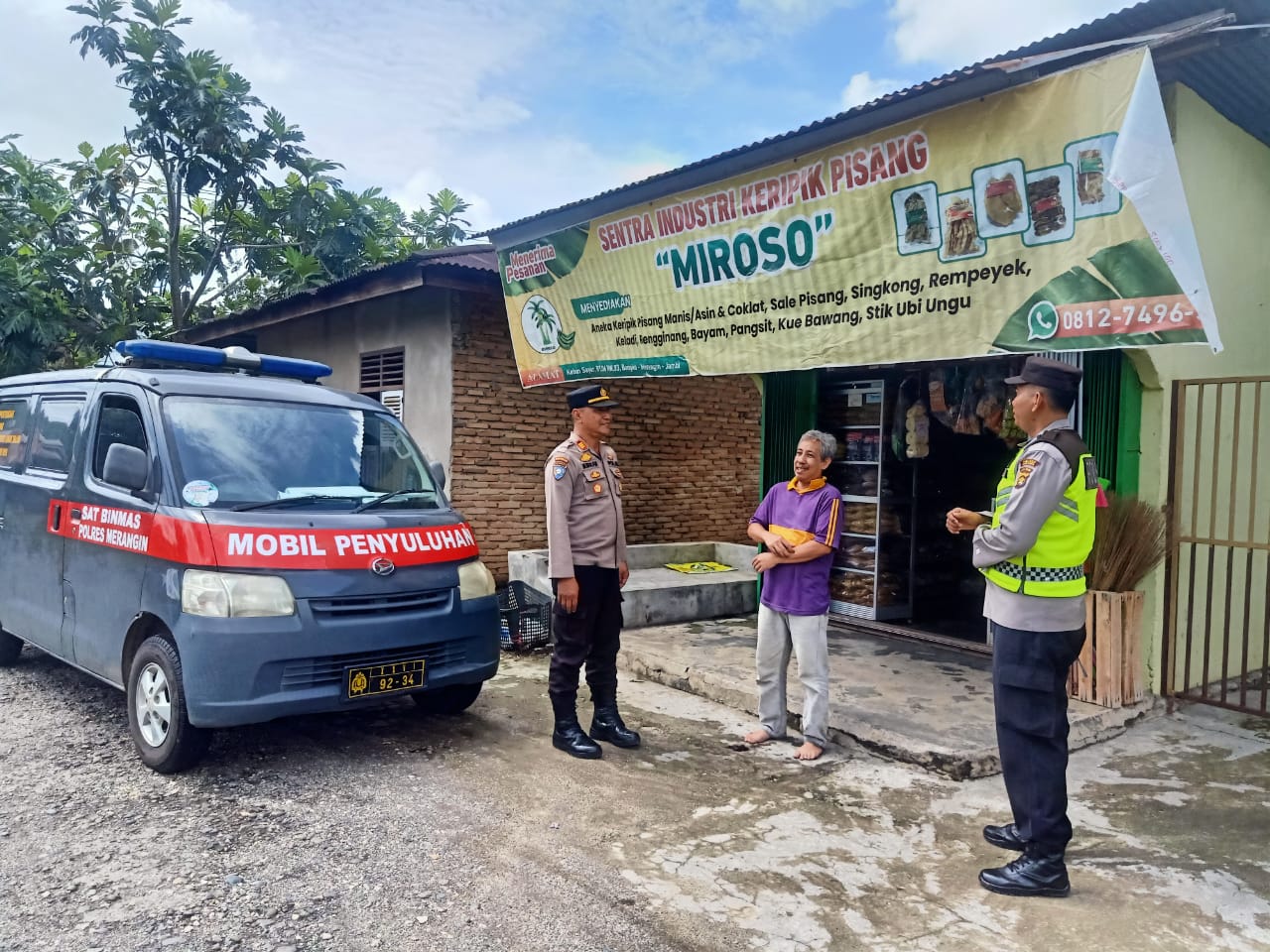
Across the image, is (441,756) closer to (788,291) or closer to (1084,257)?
(788,291)

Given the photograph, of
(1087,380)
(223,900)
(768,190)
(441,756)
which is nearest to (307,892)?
(223,900)

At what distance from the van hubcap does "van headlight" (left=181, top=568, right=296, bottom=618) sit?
473 mm

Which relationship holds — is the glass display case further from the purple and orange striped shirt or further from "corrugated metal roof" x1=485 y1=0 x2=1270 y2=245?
the purple and orange striped shirt

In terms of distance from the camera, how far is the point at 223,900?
121 inches

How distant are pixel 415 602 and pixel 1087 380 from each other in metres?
4.34

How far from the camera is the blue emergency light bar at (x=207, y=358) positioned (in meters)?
5.22

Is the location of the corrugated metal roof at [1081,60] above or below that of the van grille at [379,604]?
above

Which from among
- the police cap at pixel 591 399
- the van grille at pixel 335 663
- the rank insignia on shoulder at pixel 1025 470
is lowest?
the van grille at pixel 335 663

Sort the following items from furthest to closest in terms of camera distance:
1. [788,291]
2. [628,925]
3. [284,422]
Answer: [788,291] → [284,422] → [628,925]

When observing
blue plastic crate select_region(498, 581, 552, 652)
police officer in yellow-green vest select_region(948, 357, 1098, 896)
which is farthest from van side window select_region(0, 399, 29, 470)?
police officer in yellow-green vest select_region(948, 357, 1098, 896)

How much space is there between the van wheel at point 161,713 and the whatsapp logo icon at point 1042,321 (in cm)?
445

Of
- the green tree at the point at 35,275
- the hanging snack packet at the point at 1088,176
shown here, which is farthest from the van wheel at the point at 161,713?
the green tree at the point at 35,275

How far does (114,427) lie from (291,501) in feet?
4.37

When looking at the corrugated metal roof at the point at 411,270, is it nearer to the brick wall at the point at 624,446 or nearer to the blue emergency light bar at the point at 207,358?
the brick wall at the point at 624,446
